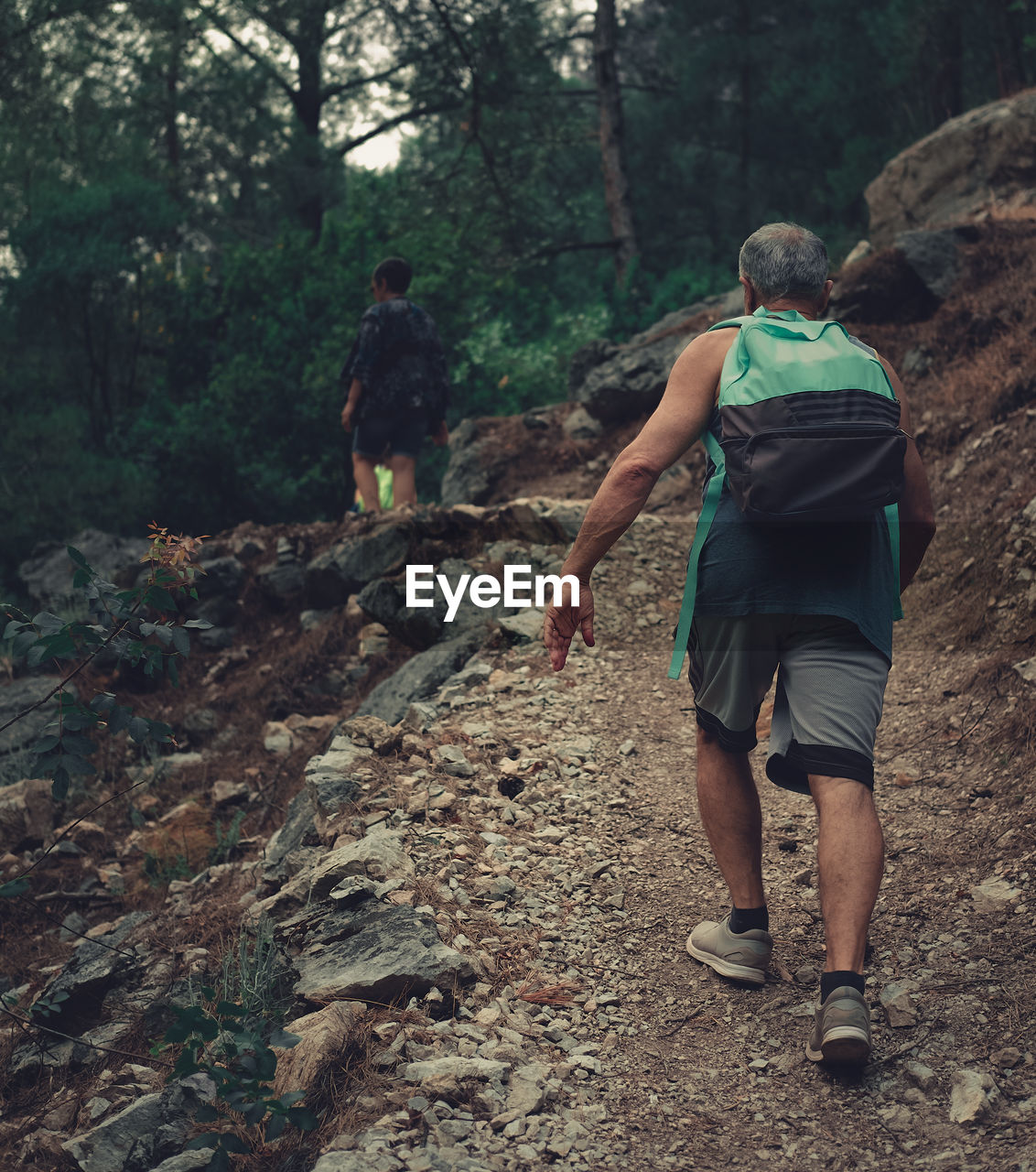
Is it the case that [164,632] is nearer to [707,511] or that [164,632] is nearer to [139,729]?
[139,729]

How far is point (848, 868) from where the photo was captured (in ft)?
7.12

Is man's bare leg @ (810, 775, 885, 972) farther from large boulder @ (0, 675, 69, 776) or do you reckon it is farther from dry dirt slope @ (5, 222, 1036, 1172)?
large boulder @ (0, 675, 69, 776)

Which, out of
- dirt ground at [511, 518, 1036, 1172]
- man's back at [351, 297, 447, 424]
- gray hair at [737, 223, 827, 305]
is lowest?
dirt ground at [511, 518, 1036, 1172]

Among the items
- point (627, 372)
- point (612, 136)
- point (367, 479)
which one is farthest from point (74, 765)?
point (612, 136)

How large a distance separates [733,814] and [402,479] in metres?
5.00

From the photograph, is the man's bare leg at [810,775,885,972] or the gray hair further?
the gray hair

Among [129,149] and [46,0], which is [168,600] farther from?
[129,149]

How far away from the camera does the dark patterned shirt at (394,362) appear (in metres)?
6.85

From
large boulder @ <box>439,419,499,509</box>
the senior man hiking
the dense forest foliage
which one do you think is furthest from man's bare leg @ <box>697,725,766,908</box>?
the dense forest foliage

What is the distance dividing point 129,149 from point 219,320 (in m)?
3.54

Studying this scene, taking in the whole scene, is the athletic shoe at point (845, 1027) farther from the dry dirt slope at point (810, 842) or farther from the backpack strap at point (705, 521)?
the backpack strap at point (705, 521)

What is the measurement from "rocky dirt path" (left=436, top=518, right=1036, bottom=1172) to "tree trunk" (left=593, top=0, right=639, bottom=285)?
10825 mm

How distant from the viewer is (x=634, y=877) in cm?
321

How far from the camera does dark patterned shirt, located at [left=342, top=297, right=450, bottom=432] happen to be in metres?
6.85
